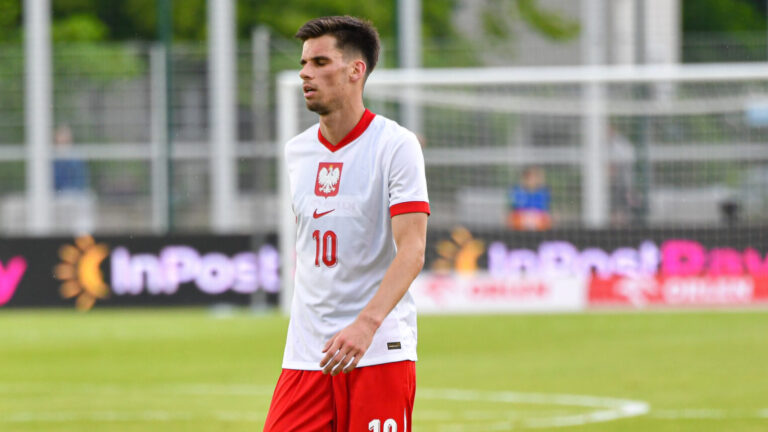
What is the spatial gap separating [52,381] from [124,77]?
7.71 meters

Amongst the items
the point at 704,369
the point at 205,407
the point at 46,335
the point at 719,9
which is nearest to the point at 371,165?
the point at 205,407

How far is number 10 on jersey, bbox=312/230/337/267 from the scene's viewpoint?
434cm

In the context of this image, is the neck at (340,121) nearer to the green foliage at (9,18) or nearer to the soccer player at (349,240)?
the soccer player at (349,240)

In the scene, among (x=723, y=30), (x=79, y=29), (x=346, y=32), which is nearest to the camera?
(x=346, y=32)

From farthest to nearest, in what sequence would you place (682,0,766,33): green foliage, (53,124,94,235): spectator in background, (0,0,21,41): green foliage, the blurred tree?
1. (682,0,766,33): green foliage
2. (0,0,21,41): green foliage
3. the blurred tree
4. (53,124,94,235): spectator in background

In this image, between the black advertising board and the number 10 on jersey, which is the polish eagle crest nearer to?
the number 10 on jersey

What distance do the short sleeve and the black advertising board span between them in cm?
1310

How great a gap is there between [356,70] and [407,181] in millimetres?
408

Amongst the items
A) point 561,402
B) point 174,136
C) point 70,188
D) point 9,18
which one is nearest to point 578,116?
point 174,136

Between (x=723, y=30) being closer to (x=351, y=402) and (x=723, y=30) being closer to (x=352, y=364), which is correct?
(x=351, y=402)

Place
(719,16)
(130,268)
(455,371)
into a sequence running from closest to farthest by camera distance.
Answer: (455,371) → (130,268) → (719,16)

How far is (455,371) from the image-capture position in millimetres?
11352

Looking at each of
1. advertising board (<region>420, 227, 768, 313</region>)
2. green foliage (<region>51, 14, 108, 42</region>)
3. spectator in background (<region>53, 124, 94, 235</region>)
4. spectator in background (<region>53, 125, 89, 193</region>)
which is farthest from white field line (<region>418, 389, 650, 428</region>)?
green foliage (<region>51, 14, 108, 42</region>)

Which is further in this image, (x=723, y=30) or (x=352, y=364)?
(x=723, y=30)
